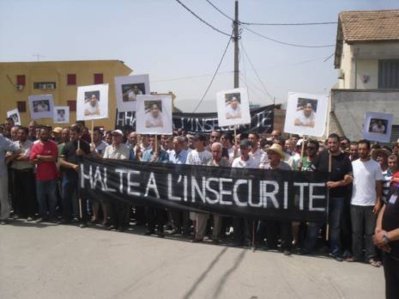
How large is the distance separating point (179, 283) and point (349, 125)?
50.4 feet

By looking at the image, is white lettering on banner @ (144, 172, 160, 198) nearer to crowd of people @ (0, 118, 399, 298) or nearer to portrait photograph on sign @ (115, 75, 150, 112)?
crowd of people @ (0, 118, 399, 298)

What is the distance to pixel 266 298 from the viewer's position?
17.0 feet

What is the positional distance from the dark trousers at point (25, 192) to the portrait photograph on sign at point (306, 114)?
5169 millimetres

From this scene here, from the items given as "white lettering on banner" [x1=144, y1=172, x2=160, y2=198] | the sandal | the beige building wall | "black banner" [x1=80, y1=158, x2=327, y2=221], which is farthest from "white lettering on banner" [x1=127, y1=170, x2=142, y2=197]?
the beige building wall

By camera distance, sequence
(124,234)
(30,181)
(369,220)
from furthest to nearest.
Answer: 1. (30,181)
2. (124,234)
3. (369,220)

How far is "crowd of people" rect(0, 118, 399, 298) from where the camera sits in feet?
22.7

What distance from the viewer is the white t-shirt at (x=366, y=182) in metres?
6.81

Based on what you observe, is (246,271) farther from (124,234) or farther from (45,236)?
(45,236)

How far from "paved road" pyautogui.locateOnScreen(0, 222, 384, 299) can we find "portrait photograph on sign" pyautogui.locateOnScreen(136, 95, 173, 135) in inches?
80.6

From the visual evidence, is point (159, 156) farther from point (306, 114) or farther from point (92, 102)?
point (306, 114)

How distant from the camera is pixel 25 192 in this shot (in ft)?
30.9

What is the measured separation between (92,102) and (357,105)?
13054mm

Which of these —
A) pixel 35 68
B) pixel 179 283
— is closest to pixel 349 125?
pixel 179 283

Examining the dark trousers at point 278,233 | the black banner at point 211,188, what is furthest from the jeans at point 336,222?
the dark trousers at point 278,233
